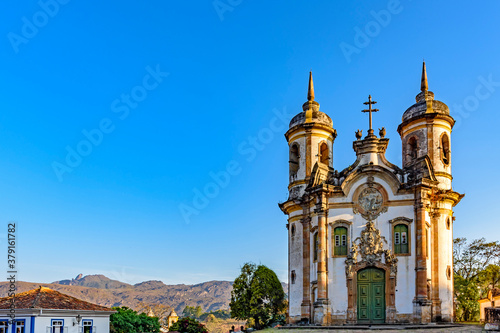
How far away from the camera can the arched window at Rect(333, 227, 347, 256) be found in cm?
2962

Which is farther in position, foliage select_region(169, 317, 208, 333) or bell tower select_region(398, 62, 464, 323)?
foliage select_region(169, 317, 208, 333)

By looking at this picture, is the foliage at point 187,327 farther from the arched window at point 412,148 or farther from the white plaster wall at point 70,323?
the arched window at point 412,148

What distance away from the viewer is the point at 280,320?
38.3 metres

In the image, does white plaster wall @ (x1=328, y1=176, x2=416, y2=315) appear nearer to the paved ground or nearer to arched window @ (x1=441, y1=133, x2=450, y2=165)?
the paved ground

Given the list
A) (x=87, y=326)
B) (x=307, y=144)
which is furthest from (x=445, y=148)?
(x=87, y=326)

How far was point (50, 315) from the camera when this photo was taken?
29500mm

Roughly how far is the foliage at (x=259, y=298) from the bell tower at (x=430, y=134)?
12732 mm

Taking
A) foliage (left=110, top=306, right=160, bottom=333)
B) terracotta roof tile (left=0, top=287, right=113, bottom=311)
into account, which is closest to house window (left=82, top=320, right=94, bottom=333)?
terracotta roof tile (left=0, top=287, right=113, bottom=311)

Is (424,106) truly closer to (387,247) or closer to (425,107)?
(425,107)

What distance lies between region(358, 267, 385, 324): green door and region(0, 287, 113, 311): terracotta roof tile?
15.3 meters

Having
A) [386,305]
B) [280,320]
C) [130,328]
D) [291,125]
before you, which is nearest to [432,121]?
[291,125]

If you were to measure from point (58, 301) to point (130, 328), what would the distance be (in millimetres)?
7943

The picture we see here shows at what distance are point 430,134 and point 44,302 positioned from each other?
23539 millimetres

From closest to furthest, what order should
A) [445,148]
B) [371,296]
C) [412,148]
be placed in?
1. [371,296]
2. [445,148]
3. [412,148]
